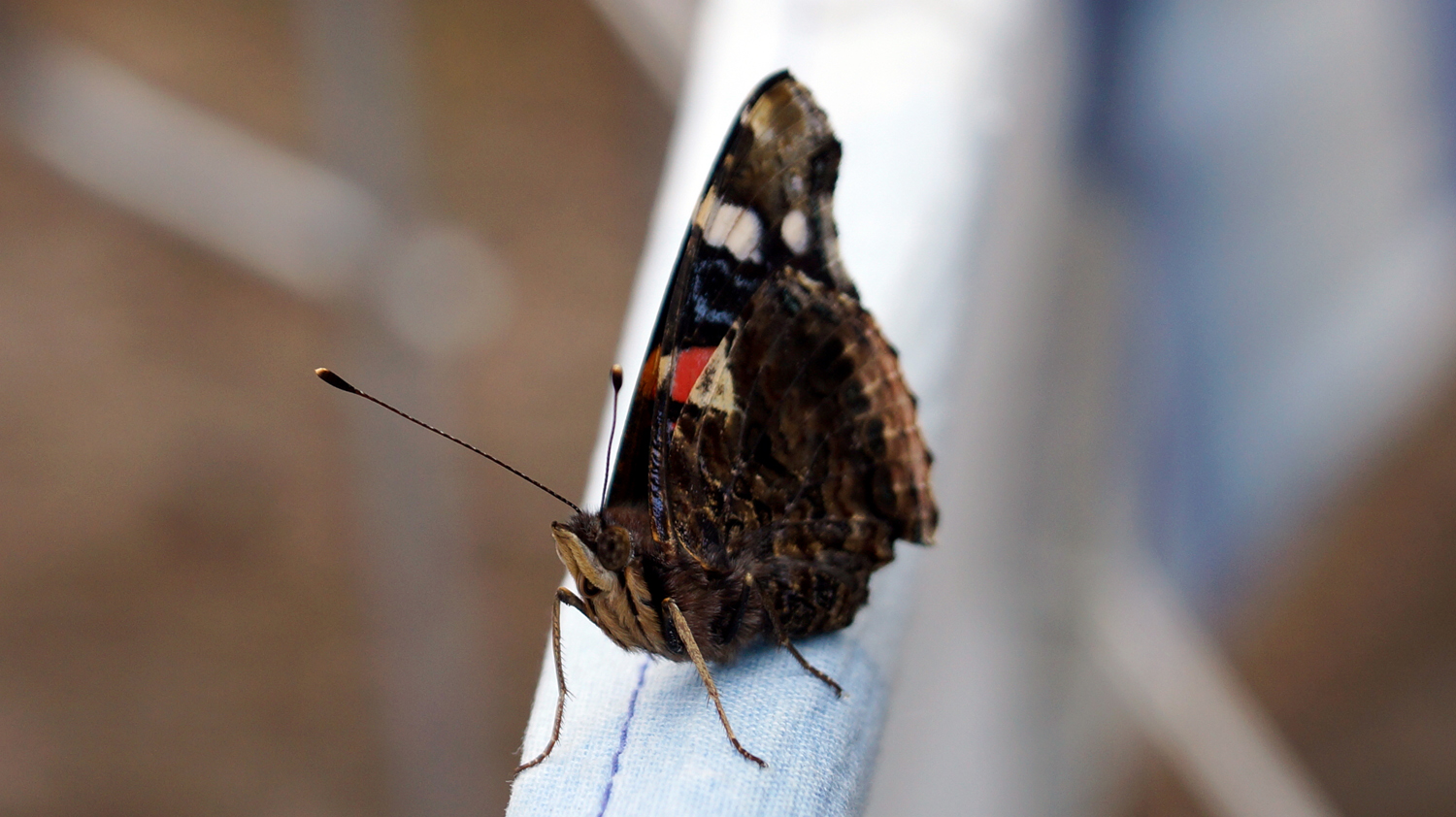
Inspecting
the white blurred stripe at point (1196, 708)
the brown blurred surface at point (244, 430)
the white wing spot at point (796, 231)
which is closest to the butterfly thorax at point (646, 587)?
the white wing spot at point (796, 231)

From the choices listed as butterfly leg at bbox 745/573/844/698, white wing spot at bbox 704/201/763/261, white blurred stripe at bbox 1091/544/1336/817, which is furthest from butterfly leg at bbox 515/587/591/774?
white blurred stripe at bbox 1091/544/1336/817

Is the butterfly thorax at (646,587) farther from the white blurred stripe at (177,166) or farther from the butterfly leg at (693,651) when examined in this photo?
the white blurred stripe at (177,166)

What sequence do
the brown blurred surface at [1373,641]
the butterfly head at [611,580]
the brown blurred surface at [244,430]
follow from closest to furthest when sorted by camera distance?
the butterfly head at [611,580] → the brown blurred surface at [1373,641] → the brown blurred surface at [244,430]

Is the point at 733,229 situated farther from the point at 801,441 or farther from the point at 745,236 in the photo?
the point at 801,441

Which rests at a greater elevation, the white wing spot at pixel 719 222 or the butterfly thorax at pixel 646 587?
the white wing spot at pixel 719 222

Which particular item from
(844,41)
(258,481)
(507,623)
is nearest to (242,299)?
(258,481)

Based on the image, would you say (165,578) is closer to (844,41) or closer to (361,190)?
(361,190)

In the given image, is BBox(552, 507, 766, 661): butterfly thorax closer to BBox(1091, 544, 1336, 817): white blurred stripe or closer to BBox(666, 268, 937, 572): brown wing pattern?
BBox(666, 268, 937, 572): brown wing pattern

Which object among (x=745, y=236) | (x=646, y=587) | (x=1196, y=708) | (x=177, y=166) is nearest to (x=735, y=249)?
(x=745, y=236)

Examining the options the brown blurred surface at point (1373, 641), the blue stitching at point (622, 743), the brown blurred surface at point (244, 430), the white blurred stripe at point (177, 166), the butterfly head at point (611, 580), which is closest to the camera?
the blue stitching at point (622, 743)
